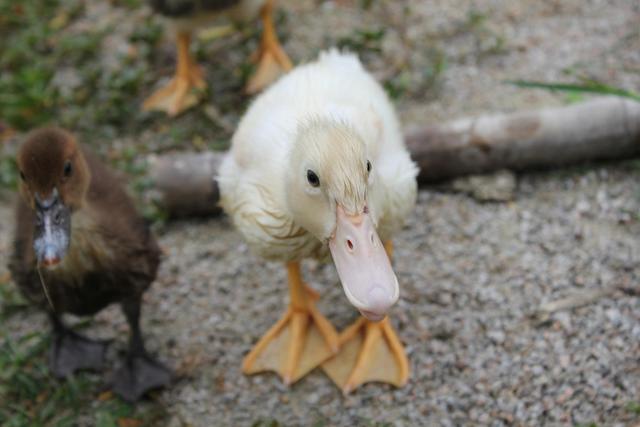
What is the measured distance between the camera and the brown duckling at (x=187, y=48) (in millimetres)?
4824

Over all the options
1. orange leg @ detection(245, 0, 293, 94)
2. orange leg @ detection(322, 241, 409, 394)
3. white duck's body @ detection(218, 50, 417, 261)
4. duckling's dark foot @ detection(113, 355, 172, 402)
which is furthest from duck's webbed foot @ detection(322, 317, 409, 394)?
orange leg @ detection(245, 0, 293, 94)

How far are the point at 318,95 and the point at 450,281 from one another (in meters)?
1.09

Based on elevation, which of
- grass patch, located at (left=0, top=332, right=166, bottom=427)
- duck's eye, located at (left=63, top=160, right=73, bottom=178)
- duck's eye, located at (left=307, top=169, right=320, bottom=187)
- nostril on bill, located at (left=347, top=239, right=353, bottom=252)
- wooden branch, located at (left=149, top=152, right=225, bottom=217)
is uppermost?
duck's eye, located at (left=307, top=169, right=320, bottom=187)

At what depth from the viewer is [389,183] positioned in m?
3.01

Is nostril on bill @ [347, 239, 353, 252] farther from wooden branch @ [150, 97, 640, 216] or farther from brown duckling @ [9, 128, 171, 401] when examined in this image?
wooden branch @ [150, 97, 640, 216]

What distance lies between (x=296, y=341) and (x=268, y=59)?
217cm

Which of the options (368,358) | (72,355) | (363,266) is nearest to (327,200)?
(363,266)

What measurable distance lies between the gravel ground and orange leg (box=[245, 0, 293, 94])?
813 mm

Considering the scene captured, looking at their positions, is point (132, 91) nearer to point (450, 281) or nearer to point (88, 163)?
point (88, 163)

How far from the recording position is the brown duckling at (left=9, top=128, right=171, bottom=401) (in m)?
3.08

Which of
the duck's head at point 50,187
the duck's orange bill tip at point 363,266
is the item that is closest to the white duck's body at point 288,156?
the duck's orange bill tip at point 363,266

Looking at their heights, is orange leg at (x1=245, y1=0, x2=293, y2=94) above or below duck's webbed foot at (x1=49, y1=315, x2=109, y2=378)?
above

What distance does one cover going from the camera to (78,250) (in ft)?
10.6

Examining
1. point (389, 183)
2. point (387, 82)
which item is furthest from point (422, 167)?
point (389, 183)
